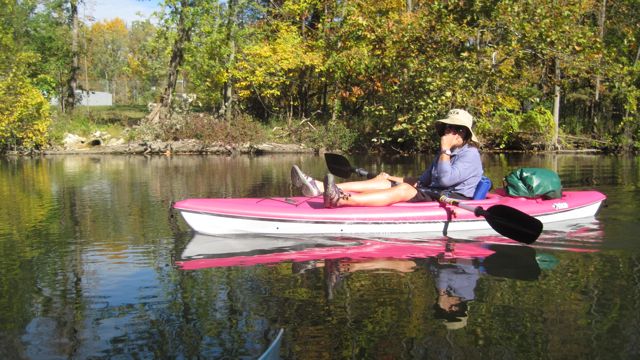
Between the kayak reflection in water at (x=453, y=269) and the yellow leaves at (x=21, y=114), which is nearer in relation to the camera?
the kayak reflection in water at (x=453, y=269)

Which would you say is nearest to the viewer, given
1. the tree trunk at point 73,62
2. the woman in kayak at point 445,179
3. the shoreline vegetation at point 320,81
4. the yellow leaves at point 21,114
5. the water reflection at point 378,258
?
the water reflection at point 378,258

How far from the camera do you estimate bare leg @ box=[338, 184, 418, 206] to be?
25.2 ft

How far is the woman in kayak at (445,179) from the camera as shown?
7.67 metres

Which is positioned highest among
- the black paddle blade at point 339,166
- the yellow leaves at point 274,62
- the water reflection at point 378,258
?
the yellow leaves at point 274,62

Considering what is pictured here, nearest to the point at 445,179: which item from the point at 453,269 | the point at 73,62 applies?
the point at 453,269

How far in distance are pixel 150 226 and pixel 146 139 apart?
18.1 meters

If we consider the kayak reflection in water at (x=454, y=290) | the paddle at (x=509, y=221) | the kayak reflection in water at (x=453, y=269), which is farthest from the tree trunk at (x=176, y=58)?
the kayak reflection in water at (x=454, y=290)

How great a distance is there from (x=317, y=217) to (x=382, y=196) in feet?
2.90

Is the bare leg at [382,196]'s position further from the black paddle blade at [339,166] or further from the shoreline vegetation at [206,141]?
the shoreline vegetation at [206,141]

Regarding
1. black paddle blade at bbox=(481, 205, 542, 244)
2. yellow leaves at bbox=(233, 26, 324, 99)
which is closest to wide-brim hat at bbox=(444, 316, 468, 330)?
black paddle blade at bbox=(481, 205, 542, 244)

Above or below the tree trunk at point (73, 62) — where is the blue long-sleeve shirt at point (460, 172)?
below

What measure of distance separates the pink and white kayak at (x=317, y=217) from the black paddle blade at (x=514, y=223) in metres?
0.45

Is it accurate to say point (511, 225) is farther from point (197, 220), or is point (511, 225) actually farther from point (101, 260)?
point (101, 260)

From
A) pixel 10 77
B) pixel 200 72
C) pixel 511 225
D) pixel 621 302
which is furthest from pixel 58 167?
pixel 621 302
